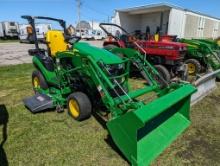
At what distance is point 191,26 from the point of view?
13.0m

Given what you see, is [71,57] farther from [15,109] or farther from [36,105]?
[15,109]

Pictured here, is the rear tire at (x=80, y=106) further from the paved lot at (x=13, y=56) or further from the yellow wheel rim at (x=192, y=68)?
the paved lot at (x=13, y=56)

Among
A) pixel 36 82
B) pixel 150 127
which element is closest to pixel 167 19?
pixel 36 82

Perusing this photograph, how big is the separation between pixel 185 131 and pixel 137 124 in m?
Result: 1.45

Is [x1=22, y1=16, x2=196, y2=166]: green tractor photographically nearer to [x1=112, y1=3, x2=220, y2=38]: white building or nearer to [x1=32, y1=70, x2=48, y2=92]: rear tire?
[x1=32, y1=70, x2=48, y2=92]: rear tire

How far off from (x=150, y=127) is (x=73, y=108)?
4.65 feet

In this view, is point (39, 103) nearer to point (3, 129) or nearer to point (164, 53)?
point (3, 129)

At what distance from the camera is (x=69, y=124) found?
3695 mm

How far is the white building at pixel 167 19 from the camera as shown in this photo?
11.3 meters

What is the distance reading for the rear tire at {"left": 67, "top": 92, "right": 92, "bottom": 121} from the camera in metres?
3.62

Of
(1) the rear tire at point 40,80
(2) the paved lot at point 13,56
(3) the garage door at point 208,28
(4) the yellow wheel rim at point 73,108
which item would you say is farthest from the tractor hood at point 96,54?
(3) the garage door at point 208,28

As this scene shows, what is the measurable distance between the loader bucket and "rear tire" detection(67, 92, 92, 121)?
3.32 feet

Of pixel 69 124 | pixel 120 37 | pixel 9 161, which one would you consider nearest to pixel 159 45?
pixel 120 37

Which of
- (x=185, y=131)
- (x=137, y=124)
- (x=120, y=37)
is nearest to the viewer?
(x=137, y=124)
